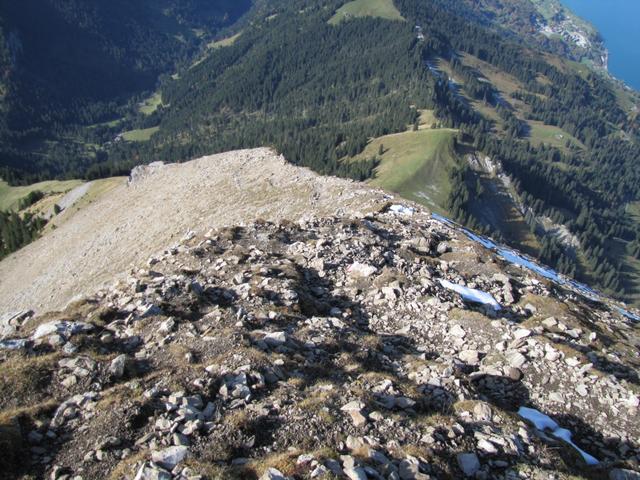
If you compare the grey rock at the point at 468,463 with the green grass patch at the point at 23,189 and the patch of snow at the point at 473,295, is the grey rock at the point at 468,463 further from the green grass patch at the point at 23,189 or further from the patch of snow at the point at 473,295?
the green grass patch at the point at 23,189

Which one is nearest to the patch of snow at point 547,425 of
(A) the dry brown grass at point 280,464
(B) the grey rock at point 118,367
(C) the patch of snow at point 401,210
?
(A) the dry brown grass at point 280,464

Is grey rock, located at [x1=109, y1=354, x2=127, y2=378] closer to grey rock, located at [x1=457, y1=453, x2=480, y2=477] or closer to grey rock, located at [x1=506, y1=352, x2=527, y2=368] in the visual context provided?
grey rock, located at [x1=457, y1=453, x2=480, y2=477]

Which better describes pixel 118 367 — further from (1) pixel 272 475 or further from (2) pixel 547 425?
(2) pixel 547 425

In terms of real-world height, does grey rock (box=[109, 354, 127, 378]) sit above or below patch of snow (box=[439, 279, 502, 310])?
above

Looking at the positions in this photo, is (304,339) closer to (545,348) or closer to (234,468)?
(234,468)

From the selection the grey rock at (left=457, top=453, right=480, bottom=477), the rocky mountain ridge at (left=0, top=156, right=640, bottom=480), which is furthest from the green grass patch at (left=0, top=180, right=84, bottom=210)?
the grey rock at (left=457, top=453, right=480, bottom=477)

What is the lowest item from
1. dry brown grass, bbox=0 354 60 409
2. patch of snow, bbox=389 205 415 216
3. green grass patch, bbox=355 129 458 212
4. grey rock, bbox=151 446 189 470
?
green grass patch, bbox=355 129 458 212
